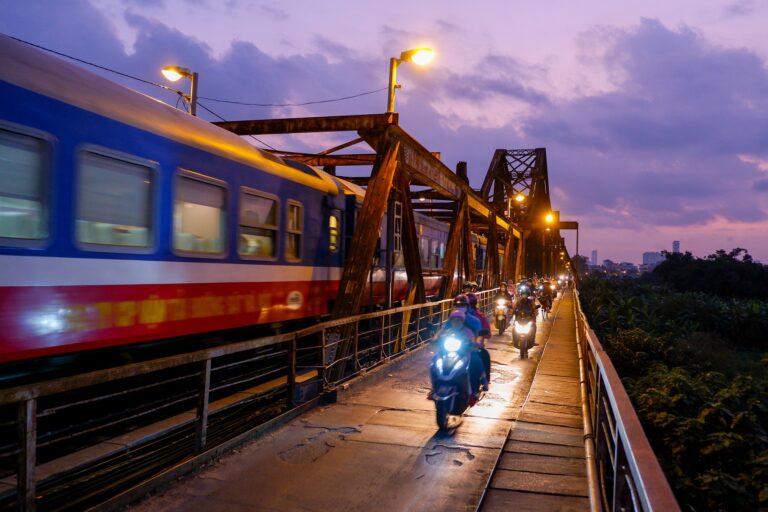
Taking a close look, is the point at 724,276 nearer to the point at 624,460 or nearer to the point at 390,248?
the point at 390,248

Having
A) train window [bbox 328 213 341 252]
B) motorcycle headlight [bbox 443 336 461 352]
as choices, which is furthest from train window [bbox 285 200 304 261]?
motorcycle headlight [bbox 443 336 461 352]

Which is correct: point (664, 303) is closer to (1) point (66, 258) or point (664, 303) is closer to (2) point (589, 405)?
(2) point (589, 405)

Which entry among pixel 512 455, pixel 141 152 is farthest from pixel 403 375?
pixel 141 152

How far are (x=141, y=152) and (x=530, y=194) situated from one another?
5962cm

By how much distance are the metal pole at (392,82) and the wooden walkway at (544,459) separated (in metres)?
5.54

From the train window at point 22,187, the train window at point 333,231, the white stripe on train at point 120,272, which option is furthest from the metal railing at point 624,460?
the train window at point 333,231

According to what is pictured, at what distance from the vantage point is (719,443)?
7465 mm

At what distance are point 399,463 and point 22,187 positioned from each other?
12.9 feet

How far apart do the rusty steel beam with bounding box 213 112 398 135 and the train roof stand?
201 cm

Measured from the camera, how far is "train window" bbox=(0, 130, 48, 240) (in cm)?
496

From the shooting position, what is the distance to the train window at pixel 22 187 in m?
4.96

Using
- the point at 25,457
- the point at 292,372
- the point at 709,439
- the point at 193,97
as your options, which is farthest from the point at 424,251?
the point at 25,457

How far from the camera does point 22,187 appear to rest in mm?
5105

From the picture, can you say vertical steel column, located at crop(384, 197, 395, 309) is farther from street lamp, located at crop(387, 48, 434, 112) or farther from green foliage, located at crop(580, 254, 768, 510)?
green foliage, located at crop(580, 254, 768, 510)
